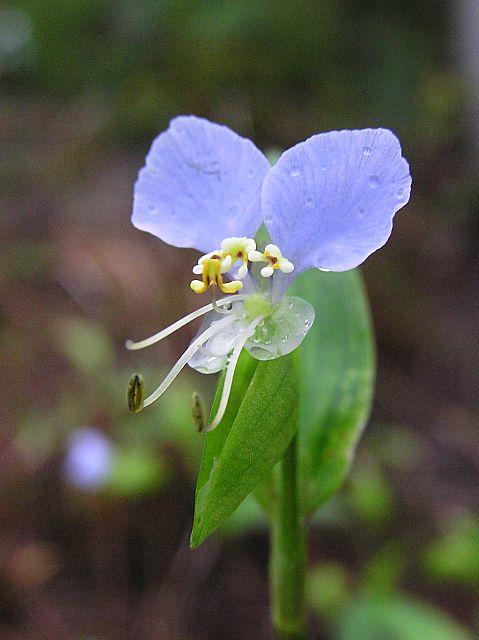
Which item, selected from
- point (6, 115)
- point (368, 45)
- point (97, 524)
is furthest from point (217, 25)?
point (97, 524)

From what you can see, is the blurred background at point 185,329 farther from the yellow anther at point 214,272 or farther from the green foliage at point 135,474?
the yellow anther at point 214,272

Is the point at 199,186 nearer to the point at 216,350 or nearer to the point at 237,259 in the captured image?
the point at 237,259

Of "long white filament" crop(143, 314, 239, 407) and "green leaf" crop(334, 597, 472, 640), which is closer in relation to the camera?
"long white filament" crop(143, 314, 239, 407)

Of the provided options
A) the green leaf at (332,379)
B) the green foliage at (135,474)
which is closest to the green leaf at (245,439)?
the green leaf at (332,379)

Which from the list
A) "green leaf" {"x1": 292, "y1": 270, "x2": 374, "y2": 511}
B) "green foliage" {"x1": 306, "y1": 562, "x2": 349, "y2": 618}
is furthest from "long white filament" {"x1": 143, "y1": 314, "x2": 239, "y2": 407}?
"green foliage" {"x1": 306, "y1": 562, "x2": 349, "y2": 618}

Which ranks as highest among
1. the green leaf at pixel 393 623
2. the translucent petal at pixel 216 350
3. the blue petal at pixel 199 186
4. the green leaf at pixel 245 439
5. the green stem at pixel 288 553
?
the blue petal at pixel 199 186

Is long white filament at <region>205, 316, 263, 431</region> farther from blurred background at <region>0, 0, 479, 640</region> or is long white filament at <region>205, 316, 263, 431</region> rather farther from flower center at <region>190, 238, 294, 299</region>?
blurred background at <region>0, 0, 479, 640</region>
